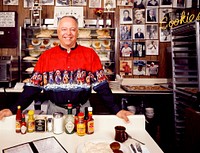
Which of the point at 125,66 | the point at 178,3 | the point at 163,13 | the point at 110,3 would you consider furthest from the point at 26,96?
the point at 178,3

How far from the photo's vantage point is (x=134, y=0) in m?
4.75

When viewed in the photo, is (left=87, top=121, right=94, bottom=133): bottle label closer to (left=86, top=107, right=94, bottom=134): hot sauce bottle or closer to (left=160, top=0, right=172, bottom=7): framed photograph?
(left=86, top=107, right=94, bottom=134): hot sauce bottle

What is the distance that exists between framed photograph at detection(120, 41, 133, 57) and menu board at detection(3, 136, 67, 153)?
11.1ft

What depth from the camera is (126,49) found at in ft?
15.8

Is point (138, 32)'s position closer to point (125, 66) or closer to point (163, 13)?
point (163, 13)

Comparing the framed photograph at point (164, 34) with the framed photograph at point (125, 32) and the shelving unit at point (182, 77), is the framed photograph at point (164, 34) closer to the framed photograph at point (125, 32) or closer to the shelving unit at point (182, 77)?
the shelving unit at point (182, 77)

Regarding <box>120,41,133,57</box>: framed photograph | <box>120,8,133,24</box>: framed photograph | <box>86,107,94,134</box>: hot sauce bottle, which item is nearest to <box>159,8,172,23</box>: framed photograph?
<box>120,8,133,24</box>: framed photograph

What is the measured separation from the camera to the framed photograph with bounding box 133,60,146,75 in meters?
4.82

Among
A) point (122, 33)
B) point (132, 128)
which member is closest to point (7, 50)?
point (122, 33)

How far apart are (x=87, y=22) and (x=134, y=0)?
1027 mm

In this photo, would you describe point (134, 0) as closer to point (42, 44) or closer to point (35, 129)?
point (42, 44)

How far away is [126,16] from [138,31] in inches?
14.7

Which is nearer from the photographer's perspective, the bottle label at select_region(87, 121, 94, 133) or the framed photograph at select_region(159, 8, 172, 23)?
the bottle label at select_region(87, 121, 94, 133)

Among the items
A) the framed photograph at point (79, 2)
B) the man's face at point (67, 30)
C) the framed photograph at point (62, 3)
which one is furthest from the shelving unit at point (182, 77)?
the framed photograph at point (62, 3)
